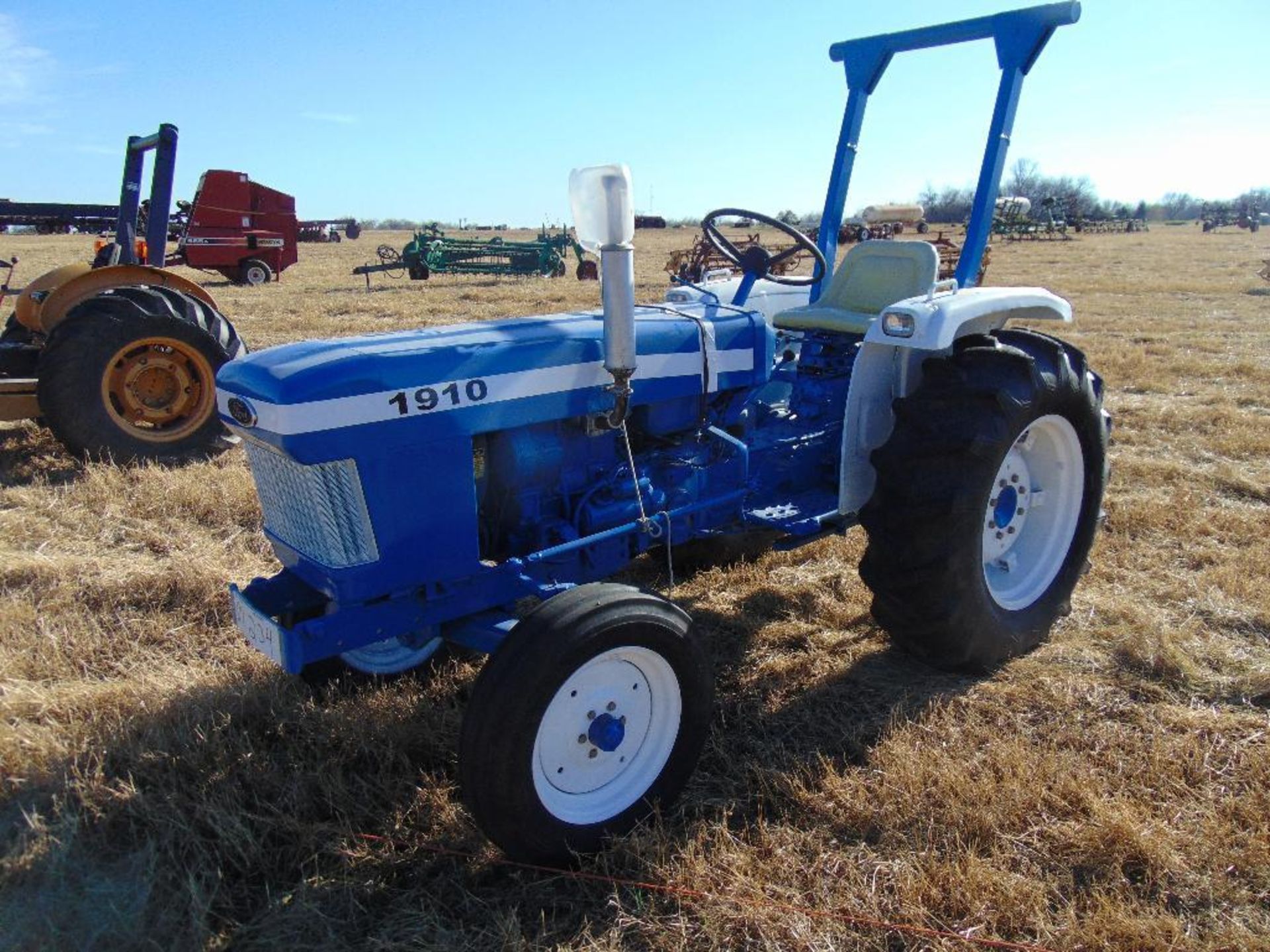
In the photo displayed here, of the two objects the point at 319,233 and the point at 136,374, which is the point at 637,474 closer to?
the point at 136,374

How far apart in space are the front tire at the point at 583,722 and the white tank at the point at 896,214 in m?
42.9

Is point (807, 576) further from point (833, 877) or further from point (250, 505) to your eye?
point (250, 505)

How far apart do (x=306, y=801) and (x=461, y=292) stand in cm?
1506

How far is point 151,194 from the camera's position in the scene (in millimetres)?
6621

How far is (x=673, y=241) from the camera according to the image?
134 ft

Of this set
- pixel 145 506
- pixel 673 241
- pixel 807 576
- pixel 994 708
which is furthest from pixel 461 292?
pixel 673 241

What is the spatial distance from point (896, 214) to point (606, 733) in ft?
152

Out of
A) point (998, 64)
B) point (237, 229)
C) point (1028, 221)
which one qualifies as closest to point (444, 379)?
point (998, 64)

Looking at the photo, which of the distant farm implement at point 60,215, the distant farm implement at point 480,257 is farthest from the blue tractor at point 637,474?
the distant farm implement at point 480,257

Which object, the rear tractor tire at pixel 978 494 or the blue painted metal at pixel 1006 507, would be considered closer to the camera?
the rear tractor tire at pixel 978 494

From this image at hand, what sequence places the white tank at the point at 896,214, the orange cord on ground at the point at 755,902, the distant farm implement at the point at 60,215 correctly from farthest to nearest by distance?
the white tank at the point at 896,214 < the distant farm implement at the point at 60,215 < the orange cord on ground at the point at 755,902

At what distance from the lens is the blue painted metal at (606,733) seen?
235 centimetres

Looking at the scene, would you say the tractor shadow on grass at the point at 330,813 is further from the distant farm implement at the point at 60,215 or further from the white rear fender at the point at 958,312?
the distant farm implement at the point at 60,215

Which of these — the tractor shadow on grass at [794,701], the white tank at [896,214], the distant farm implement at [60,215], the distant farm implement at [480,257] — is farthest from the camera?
the white tank at [896,214]
